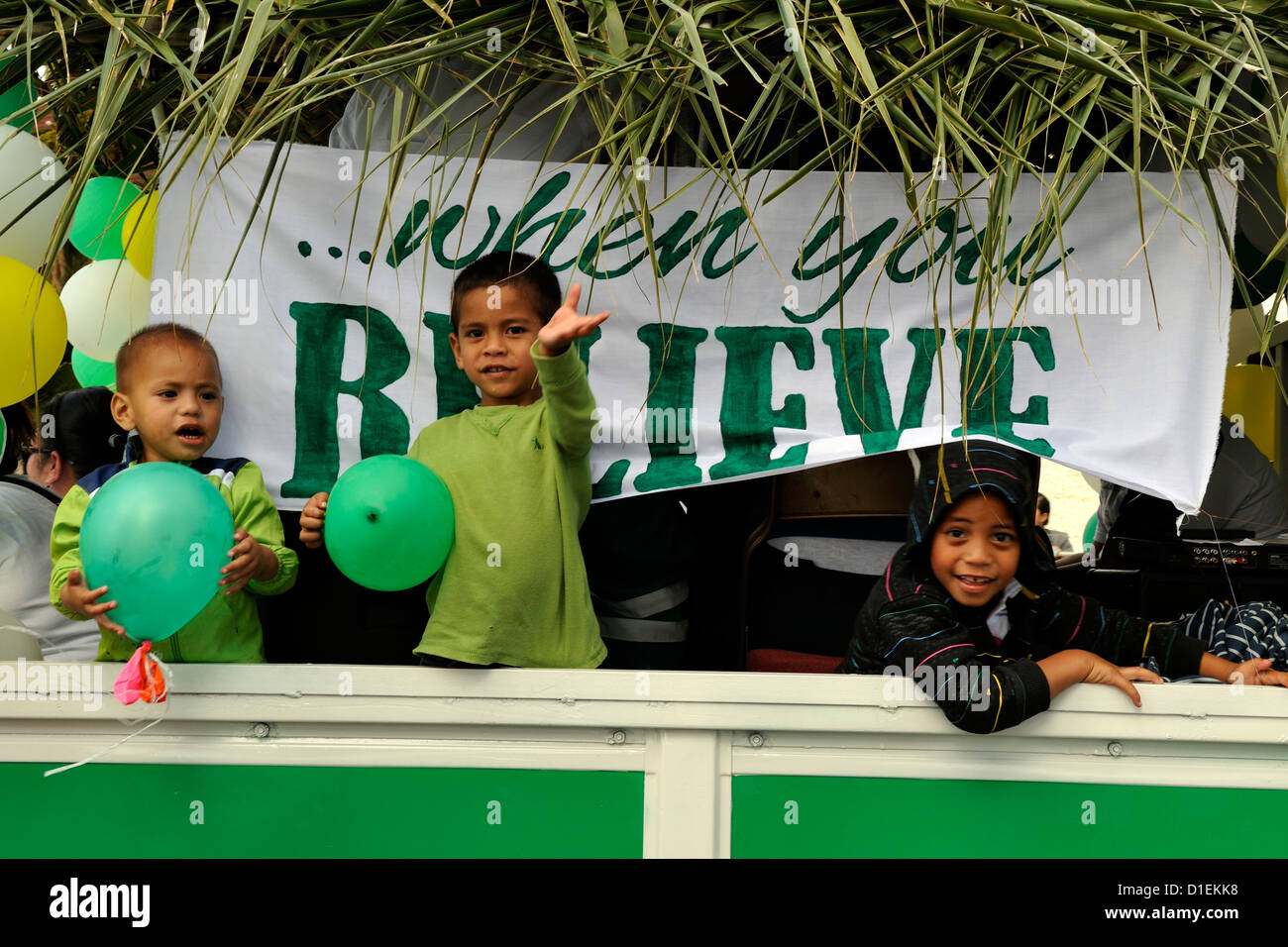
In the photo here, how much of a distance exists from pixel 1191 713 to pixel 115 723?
2.13 meters

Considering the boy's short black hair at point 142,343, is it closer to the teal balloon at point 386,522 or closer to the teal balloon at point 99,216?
the teal balloon at point 99,216

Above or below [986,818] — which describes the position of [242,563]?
above

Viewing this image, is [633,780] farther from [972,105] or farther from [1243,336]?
[1243,336]

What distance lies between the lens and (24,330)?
2602 millimetres

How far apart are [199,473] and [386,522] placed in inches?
22.3

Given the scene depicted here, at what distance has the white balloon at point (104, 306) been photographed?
2.81m

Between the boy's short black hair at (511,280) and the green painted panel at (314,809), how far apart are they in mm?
1050

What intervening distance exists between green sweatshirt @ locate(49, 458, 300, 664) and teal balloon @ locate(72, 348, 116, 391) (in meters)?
0.99

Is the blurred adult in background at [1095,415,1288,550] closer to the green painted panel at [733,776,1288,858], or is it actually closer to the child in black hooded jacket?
the child in black hooded jacket

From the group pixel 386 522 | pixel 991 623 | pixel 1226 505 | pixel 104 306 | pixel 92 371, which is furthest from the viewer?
pixel 1226 505

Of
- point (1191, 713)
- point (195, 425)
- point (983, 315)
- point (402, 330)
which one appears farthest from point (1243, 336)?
point (195, 425)

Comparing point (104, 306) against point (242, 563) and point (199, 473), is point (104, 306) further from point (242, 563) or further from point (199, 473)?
point (242, 563)

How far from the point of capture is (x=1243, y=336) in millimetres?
4551

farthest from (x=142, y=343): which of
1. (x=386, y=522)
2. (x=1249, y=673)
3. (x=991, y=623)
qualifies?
(x=1249, y=673)
